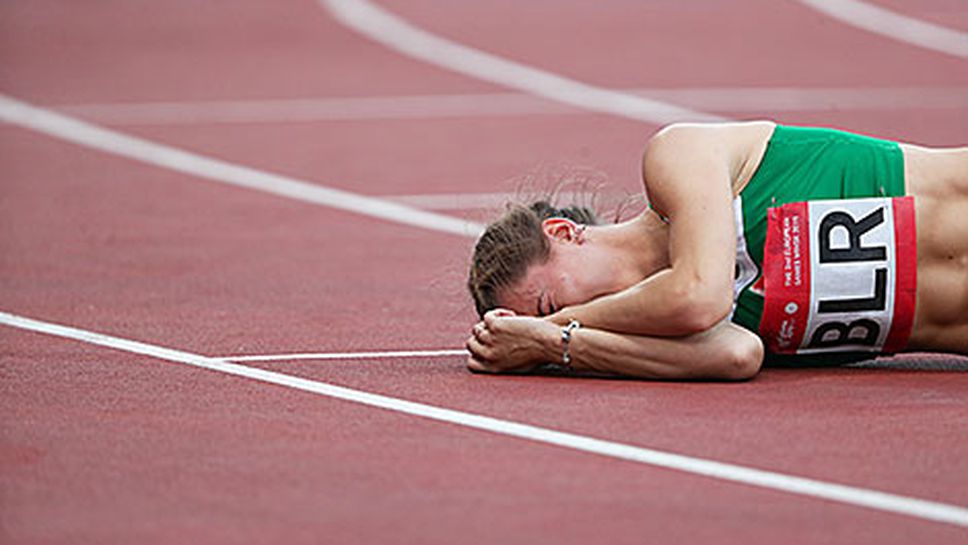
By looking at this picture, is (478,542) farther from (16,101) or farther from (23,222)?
(16,101)

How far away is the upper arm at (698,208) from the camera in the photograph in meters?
6.00

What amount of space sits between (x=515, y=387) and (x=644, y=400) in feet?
1.50

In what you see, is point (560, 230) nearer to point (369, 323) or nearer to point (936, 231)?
point (936, 231)

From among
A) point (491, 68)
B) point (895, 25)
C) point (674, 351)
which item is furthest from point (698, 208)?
point (895, 25)

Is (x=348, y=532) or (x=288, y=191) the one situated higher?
(x=288, y=191)

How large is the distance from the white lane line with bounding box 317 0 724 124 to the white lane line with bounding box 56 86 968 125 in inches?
7.5

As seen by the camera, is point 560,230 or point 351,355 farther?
point 351,355

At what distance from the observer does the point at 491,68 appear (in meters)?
15.6

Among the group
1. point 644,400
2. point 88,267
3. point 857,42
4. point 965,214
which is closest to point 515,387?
point 644,400

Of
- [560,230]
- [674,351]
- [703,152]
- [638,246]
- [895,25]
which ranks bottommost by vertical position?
[674,351]

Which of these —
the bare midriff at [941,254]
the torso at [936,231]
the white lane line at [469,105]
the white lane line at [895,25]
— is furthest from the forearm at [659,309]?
the white lane line at [895,25]

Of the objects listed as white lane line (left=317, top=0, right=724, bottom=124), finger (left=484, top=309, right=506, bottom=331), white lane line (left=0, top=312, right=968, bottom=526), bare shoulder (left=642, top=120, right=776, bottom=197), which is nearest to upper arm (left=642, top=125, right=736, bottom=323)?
bare shoulder (left=642, top=120, right=776, bottom=197)

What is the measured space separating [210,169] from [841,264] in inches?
240

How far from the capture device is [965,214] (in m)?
6.33
